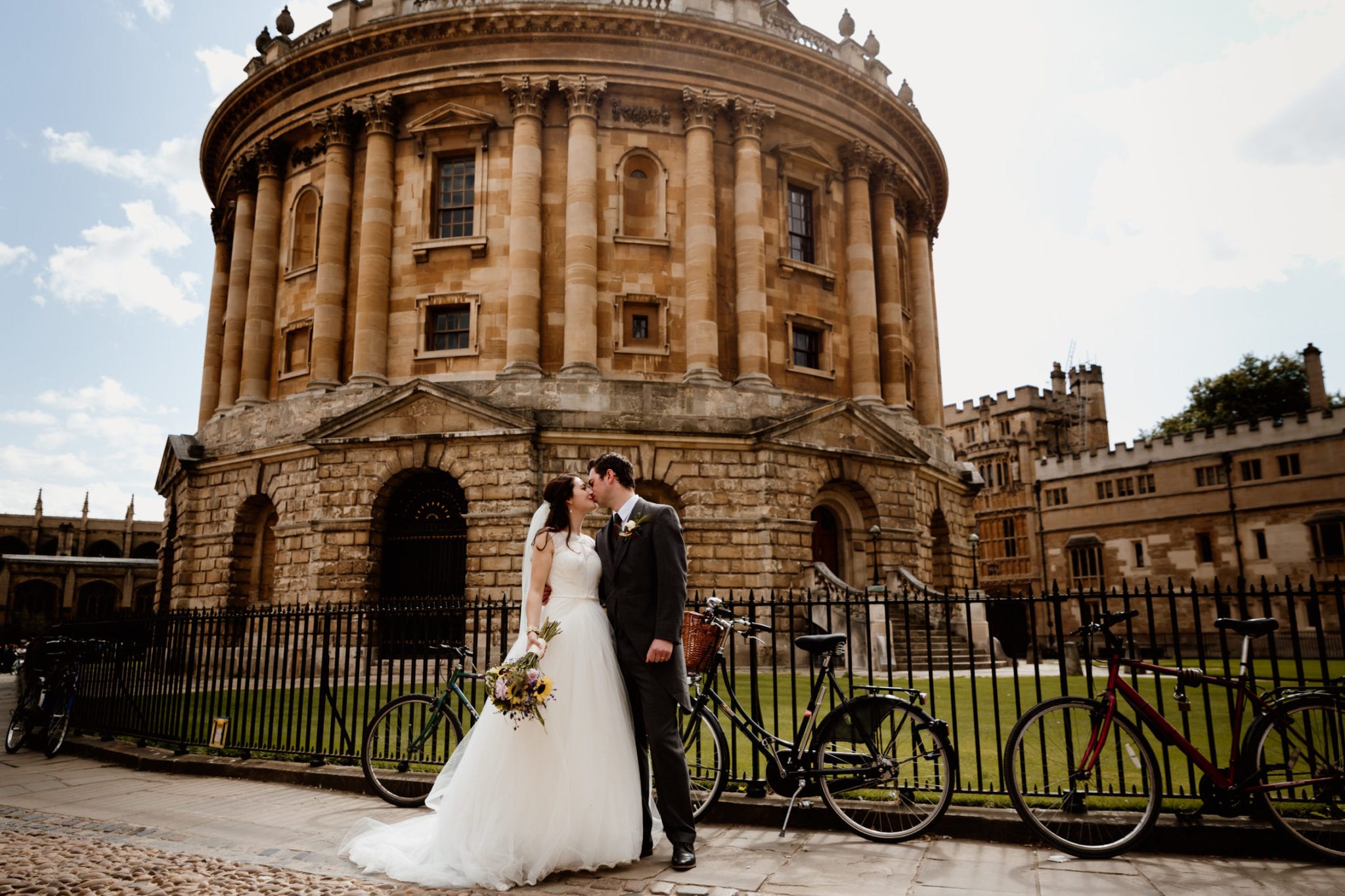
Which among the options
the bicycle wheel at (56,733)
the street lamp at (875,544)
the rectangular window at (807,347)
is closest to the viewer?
the bicycle wheel at (56,733)

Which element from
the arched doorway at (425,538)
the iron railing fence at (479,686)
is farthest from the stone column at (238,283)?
the iron railing fence at (479,686)

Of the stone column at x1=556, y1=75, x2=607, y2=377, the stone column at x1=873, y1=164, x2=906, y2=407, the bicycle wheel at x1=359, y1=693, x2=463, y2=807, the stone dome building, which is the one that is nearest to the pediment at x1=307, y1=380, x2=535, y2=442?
the stone dome building

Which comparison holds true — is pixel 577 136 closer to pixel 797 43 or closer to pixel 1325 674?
pixel 797 43

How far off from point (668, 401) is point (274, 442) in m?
10.8

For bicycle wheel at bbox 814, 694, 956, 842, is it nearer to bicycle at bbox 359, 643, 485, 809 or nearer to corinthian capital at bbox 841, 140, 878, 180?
bicycle at bbox 359, 643, 485, 809

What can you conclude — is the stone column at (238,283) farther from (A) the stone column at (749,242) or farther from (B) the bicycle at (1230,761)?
(B) the bicycle at (1230,761)

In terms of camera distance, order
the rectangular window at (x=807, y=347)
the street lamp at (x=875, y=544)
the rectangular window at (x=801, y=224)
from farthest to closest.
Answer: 1. the rectangular window at (x=801, y=224)
2. the rectangular window at (x=807, y=347)
3. the street lamp at (x=875, y=544)

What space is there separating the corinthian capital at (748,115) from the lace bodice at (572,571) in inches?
852

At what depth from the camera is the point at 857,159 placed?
27.6 metres

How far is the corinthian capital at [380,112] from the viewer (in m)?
24.6

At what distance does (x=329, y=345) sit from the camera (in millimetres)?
24016

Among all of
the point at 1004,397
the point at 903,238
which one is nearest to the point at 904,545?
the point at 903,238

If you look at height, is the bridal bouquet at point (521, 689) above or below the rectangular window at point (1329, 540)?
below

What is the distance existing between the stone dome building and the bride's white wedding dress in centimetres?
1473
